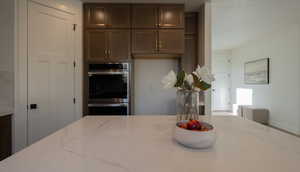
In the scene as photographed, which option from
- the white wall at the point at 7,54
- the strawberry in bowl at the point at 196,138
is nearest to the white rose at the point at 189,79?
the strawberry in bowl at the point at 196,138

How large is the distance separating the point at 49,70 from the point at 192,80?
206 cm

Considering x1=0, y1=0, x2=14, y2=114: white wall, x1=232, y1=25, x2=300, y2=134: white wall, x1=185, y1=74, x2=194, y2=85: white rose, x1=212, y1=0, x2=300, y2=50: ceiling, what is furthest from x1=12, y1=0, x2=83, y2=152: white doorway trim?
x1=232, y1=25, x2=300, y2=134: white wall

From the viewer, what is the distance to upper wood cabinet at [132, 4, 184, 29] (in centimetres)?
251

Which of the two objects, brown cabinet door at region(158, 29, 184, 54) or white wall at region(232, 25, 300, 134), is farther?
white wall at region(232, 25, 300, 134)

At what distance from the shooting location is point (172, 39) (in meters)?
2.53

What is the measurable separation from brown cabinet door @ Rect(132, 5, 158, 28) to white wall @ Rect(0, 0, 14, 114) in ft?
5.30

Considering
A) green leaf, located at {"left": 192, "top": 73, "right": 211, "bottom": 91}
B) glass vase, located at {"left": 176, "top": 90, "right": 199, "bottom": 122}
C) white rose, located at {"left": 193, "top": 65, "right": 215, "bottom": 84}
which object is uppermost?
white rose, located at {"left": 193, "top": 65, "right": 215, "bottom": 84}

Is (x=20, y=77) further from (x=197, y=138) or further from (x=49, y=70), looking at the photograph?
(x=197, y=138)

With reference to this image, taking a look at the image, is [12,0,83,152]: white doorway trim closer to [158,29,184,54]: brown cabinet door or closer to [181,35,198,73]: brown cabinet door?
[158,29,184,54]: brown cabinet door

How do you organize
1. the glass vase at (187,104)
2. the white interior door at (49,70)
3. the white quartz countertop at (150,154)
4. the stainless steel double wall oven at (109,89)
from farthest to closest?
the stainless steel double wall oven at (109,89), the white interior door at (49,70), the glass vase at (187,104), the white quartz countertop at (150,154)

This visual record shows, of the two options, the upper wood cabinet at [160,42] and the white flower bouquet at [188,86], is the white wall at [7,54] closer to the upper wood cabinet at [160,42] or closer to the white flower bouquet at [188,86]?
the upper wood cabinet at [160,42]

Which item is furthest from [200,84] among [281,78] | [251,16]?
[281,78]

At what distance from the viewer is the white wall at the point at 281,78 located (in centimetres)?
356

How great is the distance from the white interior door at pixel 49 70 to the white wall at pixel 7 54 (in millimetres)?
173
